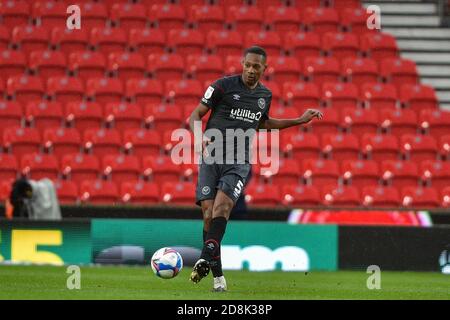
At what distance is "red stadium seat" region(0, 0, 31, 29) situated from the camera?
63.0 ft

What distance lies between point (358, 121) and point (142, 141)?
4.04 meters

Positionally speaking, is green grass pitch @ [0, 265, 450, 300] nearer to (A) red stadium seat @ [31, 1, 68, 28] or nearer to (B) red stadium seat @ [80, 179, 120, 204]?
(B) red stadium seat @ [80, 179, 120, 204]

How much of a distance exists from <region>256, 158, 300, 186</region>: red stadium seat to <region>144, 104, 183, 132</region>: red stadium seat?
1.76 meters

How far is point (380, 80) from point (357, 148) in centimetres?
220

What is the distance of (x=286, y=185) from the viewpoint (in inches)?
658

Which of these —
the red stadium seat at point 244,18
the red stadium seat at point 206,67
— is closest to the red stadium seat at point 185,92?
the red stadium seat at point 206,67

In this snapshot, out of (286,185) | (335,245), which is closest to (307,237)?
(335,245)

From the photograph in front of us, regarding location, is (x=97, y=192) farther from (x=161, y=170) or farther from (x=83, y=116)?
(x=83, y=116)

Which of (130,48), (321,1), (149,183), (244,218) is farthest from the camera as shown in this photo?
(321,1)

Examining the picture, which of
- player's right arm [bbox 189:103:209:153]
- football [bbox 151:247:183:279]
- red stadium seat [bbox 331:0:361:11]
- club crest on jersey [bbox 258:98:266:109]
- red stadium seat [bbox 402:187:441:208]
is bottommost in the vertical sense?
football [bbox 151:247:183:279]

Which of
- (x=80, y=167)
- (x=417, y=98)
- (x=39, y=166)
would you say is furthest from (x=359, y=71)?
(x=39, y=166)

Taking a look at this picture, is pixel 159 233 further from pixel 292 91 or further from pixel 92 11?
pixel 92 11

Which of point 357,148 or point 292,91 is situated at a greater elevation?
point 292,91

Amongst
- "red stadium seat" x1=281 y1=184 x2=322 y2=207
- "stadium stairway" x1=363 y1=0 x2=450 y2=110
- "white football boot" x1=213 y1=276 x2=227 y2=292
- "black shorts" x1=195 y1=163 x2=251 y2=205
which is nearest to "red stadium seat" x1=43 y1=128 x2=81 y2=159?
"red stadium seat" x1=281 y1=184 x2=322 y2=207
